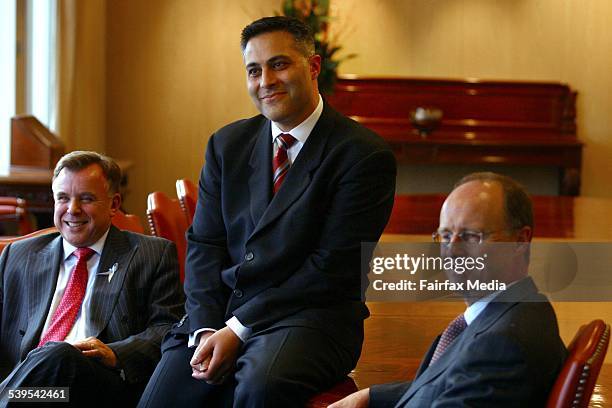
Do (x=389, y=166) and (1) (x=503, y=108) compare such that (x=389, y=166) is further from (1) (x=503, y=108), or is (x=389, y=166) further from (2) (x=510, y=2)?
(2) (x=510, y=2)

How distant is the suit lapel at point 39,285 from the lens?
271cm

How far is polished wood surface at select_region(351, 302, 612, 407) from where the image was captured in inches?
99.3

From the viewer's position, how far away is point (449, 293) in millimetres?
1958

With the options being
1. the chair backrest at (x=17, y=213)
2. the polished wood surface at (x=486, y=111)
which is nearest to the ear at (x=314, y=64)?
the chair backrest at (x=17, y=213)

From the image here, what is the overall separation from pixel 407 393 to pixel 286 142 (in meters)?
0.94

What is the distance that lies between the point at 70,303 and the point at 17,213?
2.32 metres

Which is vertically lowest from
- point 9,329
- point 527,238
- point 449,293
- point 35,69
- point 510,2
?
point 9,329

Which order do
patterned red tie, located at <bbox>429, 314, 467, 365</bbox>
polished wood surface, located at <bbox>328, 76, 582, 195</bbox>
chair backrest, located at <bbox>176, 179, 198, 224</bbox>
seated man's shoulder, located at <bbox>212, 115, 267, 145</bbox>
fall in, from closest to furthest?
1. patterned red tie, located at <bbox>429, 314, 467, 365</bbox>
2. seated man's shoulder, located at <bbox>212, 115, 267, 145</bbox>
3. chair backrest, located at <bbox>176, 179, 198, 224</bbox>
4. polished wood surface, located at <bbox>328, 76, 582, 195</bbox>

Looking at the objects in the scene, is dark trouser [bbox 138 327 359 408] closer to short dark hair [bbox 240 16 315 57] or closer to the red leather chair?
the red leather chair

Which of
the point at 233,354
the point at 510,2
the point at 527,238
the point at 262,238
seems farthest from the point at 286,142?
the point at 510,2

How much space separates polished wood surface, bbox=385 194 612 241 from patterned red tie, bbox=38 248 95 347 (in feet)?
6.99

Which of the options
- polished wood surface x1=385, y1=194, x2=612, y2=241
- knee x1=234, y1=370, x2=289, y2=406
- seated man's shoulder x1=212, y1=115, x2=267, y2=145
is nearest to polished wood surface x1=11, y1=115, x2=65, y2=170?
polished wood surface x1=385, y1=194, x2=612, y2=241

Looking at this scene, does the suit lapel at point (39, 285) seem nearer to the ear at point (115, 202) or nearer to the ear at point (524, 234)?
the ear at point (115, 202)

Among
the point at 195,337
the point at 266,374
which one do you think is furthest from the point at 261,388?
the point at 195,337
